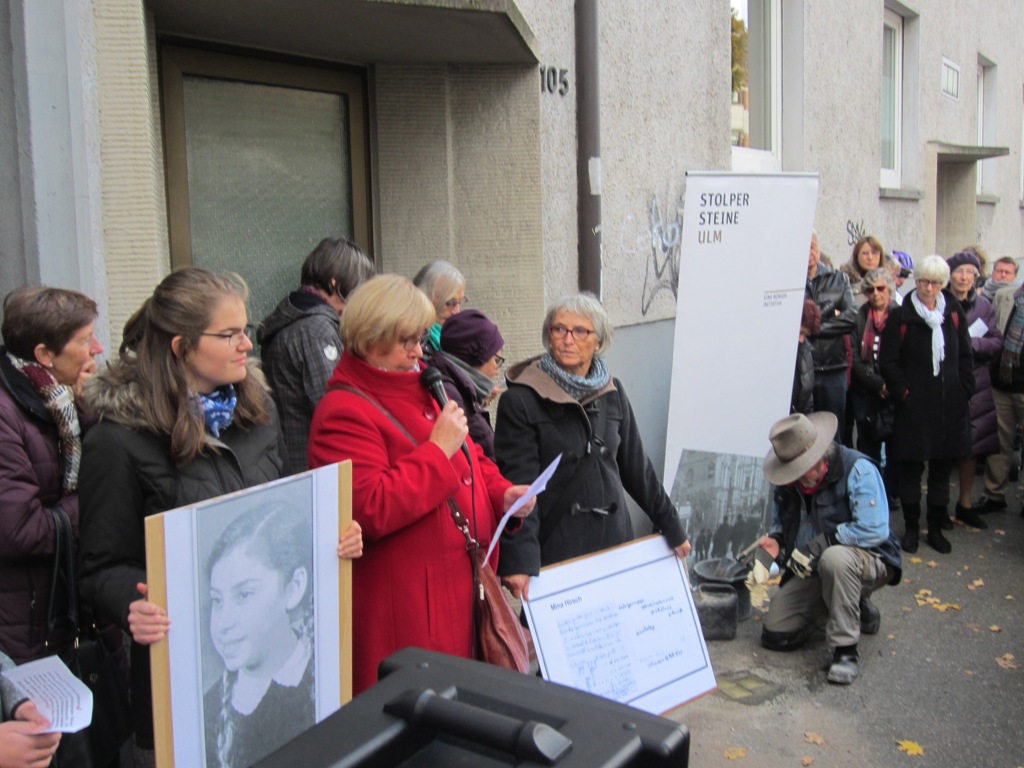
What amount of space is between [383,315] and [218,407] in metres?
0.48

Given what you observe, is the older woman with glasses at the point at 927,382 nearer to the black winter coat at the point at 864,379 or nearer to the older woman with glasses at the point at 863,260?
the black winter coat at the point at 864,379

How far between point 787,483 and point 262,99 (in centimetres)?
296

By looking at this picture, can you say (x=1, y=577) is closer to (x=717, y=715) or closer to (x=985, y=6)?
(x=717, y=715)

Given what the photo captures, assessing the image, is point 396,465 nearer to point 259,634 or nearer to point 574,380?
point 259,634

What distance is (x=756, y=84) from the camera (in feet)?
28.7

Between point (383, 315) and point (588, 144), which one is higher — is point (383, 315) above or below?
below

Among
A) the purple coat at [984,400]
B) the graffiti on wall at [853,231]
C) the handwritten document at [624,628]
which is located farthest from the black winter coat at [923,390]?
the handwritten document at [624,628]

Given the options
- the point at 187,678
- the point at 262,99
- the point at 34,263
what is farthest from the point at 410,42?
the point at 187,678

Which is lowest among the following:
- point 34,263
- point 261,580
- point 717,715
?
point 717,715

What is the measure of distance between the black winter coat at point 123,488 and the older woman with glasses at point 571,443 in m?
1.33

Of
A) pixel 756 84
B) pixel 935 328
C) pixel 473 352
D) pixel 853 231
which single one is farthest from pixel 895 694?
pixel 853 231

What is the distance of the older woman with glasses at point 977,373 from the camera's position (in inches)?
269

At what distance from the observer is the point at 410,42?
449 centimetres

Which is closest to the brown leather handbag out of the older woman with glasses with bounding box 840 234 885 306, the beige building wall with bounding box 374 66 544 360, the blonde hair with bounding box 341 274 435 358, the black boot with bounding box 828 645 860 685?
the blonde hair with bounding box 341 274 435 358
